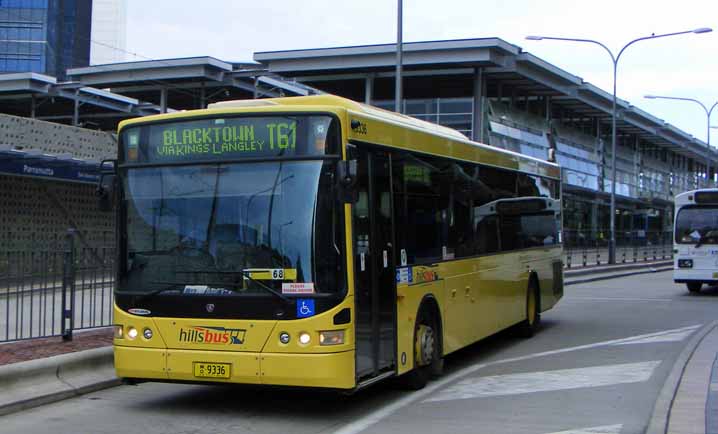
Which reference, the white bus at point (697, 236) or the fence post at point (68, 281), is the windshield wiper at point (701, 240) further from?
the fence post at point (68, 281)

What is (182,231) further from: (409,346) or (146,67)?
(146,67)

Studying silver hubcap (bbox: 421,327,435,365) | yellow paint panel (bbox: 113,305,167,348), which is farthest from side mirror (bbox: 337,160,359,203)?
silver hubcap (bbox: 421,327,435,365)

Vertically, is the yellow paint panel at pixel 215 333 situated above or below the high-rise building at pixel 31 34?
below

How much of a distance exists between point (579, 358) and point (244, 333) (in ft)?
20.2

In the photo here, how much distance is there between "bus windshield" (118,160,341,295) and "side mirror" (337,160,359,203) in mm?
151

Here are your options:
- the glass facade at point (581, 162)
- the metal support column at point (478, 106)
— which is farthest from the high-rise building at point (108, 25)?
the metal support column at point (478, 106)

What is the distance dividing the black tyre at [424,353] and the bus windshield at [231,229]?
2.16 m

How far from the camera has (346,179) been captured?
8.17 meters

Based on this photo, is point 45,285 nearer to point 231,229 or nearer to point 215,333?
point 215,333

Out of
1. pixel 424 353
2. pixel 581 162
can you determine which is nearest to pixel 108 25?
pixel 581 162

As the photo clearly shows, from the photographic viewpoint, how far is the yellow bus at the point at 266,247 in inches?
325

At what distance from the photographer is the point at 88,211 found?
26.0 metres

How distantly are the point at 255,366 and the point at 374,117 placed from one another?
286 cm

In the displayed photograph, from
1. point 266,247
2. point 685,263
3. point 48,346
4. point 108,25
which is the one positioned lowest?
point 48,346
